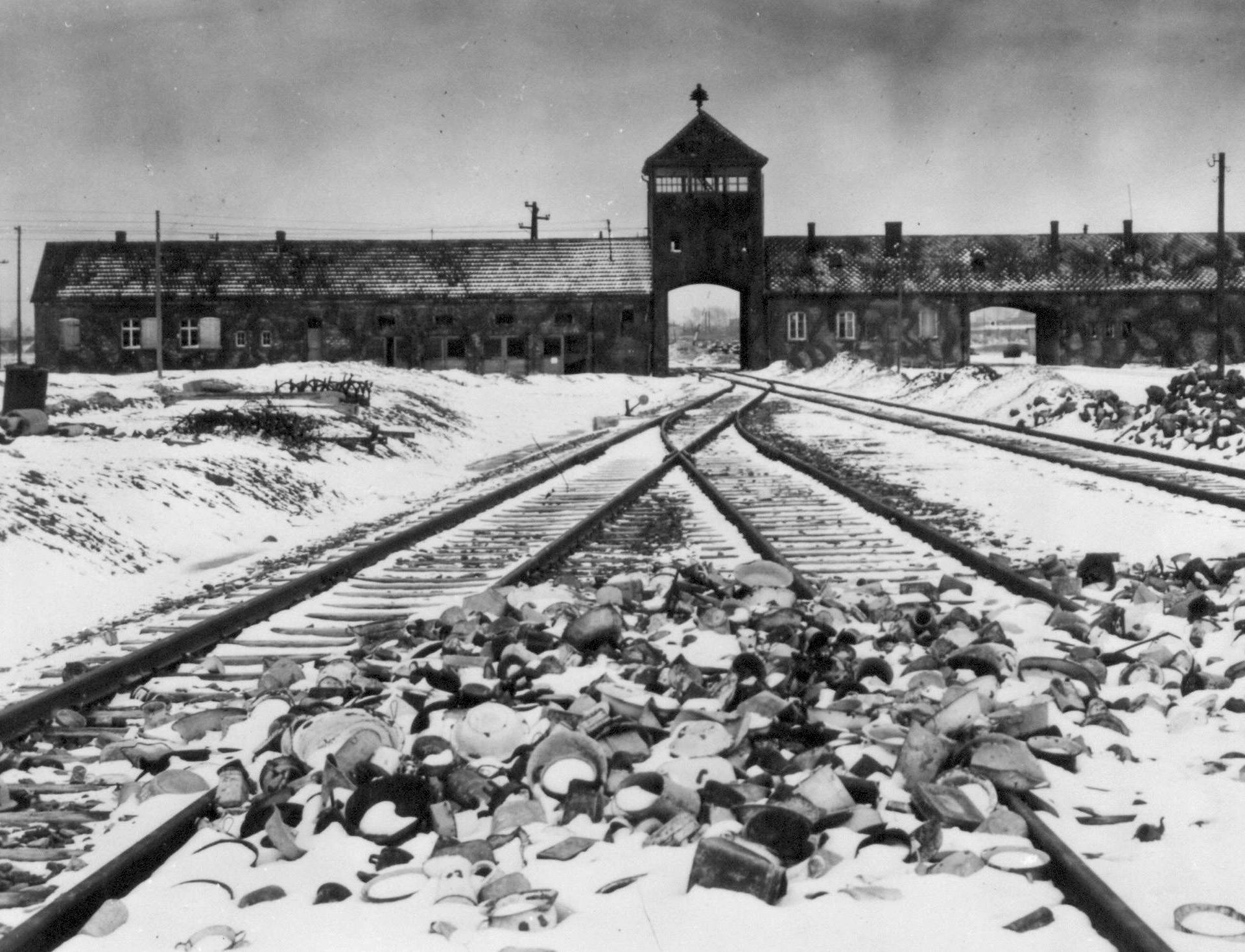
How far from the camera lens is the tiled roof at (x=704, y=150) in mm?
51938

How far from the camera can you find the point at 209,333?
50.6 meters

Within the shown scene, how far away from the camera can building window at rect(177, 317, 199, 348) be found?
50.6m

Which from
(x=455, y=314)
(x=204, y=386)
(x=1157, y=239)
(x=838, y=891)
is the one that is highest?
(x=1157, y=239)

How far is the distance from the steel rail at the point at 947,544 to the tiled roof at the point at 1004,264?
4335 cm

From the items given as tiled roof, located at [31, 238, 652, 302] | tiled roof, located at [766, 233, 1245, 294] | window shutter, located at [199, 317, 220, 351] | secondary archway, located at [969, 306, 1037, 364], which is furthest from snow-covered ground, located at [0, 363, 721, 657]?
secondary archway, located at [969, 306, 1037, 364]

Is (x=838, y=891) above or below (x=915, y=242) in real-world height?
below

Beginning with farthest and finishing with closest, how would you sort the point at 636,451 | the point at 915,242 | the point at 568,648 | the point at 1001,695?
the point at 915,242, the point at 636,451, the point at 568,648, the point at 1001,695

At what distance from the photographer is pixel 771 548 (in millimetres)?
8109

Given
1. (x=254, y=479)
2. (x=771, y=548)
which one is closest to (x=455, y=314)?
(x=254, y=479)

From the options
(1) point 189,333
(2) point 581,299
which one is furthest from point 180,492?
(1) point 189,333

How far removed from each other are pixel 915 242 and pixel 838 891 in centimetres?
5884

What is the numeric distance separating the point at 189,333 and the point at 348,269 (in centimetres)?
689

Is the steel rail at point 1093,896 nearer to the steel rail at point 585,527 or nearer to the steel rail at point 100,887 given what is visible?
the steel rail at point 100,887

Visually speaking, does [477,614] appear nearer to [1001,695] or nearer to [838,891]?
[1001,695]
